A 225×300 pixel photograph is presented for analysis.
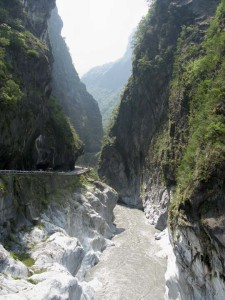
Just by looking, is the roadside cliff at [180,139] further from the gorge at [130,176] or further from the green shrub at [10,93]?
the green shrub at [10,93]

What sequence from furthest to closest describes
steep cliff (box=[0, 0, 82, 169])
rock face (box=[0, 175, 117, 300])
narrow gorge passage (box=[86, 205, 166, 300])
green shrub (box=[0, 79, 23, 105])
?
steep cliff (box=[0, 0, 82, 169]), green shrub (box=[0, 79, 23, 105]), narrow gorge passage (box=[86, 205, 166, 300]), rock face (box=[0, 175, 117, 300])

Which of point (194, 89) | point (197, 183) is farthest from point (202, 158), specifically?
point (194, 89)

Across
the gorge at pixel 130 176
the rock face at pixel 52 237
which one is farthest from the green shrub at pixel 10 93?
the rock face at pixel 52 237

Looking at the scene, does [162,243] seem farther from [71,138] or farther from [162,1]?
[162,1]

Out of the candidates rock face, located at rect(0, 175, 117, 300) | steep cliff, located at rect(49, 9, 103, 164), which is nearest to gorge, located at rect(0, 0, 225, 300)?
rock face, located at rect(0, 175, 117, 300)

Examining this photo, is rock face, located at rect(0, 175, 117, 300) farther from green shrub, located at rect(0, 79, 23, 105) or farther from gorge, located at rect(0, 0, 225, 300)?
green shrub, located at rect(0, 79, 23, 105)

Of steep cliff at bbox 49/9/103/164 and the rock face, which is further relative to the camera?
steep cliff at bbox 49/9/103/164
